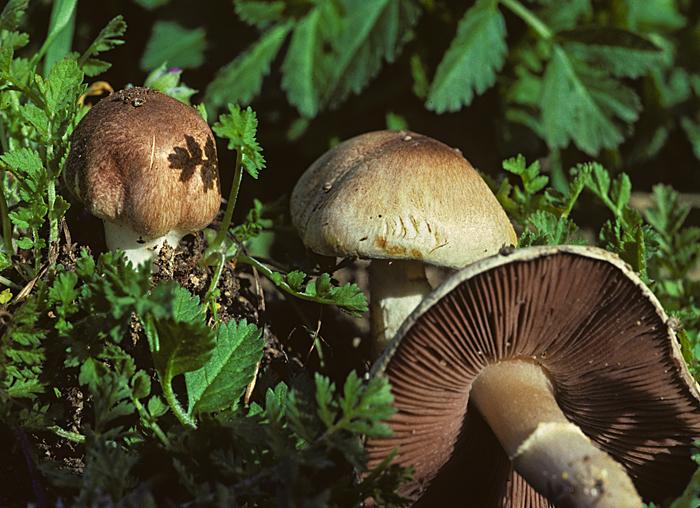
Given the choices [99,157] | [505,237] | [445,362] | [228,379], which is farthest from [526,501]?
[99,157]

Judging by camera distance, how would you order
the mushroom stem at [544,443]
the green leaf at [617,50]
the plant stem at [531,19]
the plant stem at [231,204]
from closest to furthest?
1. the mushroom stem at [544,443]
2. the plant stem at [231,204]
3. the green leaf at [617,50]
4. the plant stem at [531,19]

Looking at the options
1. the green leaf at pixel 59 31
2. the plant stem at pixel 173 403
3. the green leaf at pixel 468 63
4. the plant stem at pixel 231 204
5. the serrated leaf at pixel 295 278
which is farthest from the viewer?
the green leaf at pixel 468 63

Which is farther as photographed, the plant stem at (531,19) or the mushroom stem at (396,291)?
the plant stem at (531,19)

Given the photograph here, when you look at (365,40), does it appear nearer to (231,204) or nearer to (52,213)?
(231,204)

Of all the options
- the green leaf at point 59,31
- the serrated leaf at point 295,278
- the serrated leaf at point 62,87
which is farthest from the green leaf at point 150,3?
the serrated leaf at point 295,278

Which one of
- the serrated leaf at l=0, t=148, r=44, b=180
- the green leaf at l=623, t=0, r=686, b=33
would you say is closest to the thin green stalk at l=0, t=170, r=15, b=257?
the serrated leaf at l=0, t=148, r=44, b=180

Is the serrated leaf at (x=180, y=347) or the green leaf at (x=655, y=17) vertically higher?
the serrated leaf at (x=180, y=347)

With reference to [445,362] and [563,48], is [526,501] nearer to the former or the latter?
[445,362]

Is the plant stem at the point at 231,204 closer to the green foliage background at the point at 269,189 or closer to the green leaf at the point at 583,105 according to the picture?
the green foliage background at the point at 269,189
